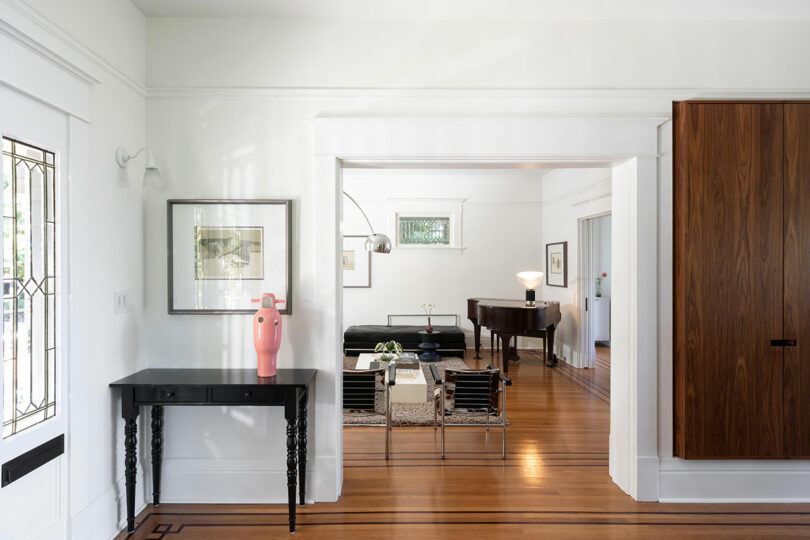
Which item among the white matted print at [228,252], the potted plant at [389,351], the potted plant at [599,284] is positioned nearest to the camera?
the white matted print at [228,252]

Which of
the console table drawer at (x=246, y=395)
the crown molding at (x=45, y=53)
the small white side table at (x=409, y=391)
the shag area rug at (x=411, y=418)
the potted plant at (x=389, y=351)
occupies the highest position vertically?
the crown molding at (x=45, y=53)

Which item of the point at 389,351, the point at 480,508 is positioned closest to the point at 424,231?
the point at 389,351

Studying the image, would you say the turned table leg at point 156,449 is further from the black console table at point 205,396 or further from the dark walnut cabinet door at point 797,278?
the dark walnut cabinet door at point 797,278

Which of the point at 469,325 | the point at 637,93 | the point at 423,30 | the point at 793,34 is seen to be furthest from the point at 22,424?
the point at 469,325

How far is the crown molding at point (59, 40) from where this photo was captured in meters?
1.92

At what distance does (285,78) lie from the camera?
115 inches

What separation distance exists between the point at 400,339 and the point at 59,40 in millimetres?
5533

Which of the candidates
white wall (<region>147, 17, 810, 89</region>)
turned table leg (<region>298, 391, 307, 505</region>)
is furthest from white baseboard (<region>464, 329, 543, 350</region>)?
white wall (<region>147, 17, 810, 89</region>)

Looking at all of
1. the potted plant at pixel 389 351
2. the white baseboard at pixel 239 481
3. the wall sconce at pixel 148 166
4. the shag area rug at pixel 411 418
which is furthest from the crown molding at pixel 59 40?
the potted plant at pixel 389 351

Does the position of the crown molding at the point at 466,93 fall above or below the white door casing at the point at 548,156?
above

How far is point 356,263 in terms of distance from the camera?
798 centimetres

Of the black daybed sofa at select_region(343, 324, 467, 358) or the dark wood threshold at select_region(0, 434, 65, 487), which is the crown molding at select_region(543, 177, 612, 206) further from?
the dark wood threshold at select_region(0, 434, 65, 487)

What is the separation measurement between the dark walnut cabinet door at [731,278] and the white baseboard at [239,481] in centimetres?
222

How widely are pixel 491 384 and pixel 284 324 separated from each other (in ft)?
5.55
